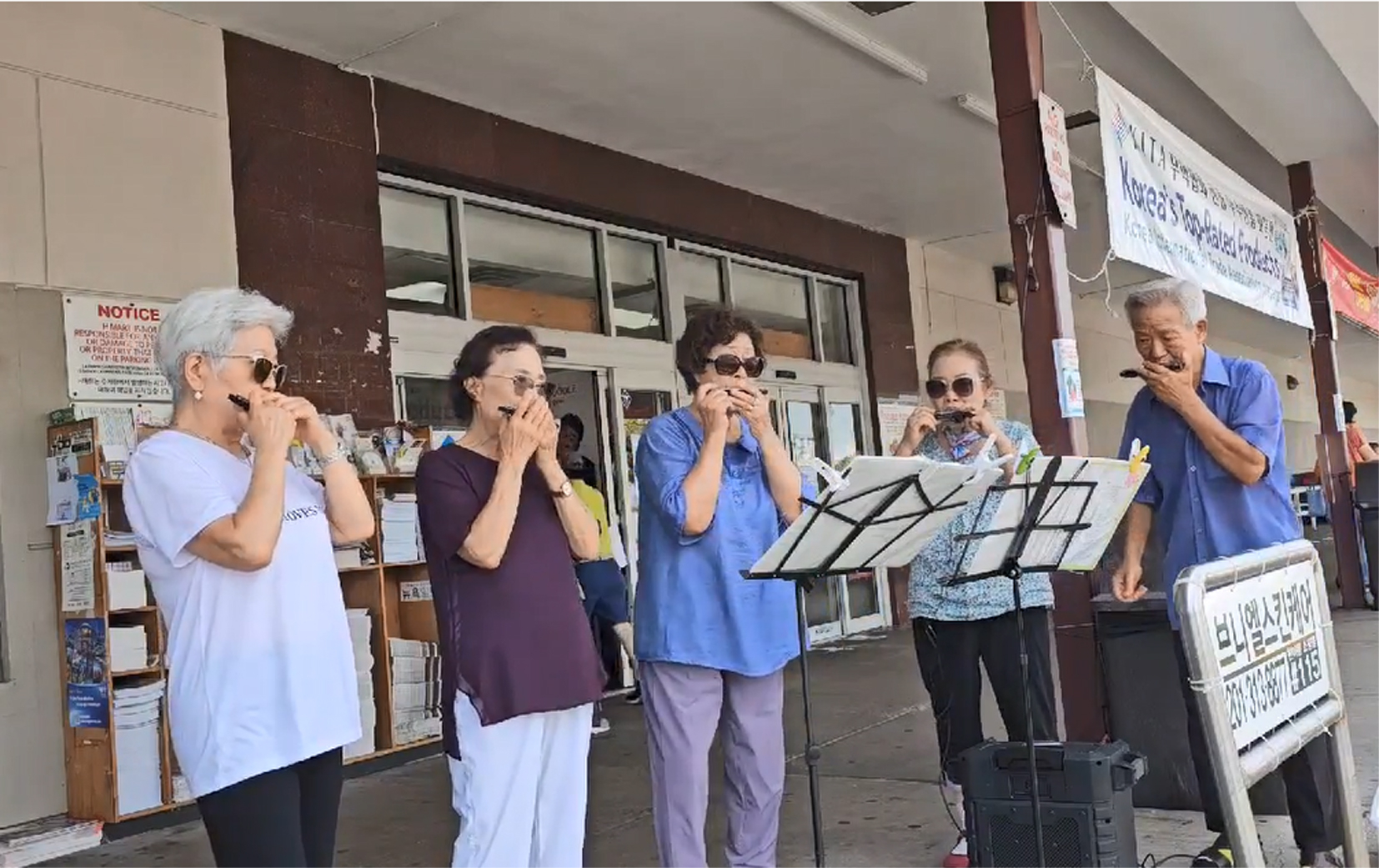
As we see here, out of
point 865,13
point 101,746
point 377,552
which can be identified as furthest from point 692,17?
point 101,746

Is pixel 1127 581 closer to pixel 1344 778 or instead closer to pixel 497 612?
pixel 1344 778

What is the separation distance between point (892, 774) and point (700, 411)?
→ 8.35ft

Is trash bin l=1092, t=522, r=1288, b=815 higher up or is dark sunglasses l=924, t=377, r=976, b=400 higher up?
dark sunglasses l=924, t=377, r=976, b=400

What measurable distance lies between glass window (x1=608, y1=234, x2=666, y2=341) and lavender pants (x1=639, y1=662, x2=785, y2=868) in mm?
5162

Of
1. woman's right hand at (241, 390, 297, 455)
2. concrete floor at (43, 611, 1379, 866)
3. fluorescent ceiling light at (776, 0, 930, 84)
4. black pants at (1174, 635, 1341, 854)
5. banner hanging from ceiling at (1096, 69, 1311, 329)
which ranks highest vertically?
fluorescent ceiling light at (776, 0, 930, 84)

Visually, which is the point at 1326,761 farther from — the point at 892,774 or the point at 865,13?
the point at 865,13

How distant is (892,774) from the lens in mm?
4695

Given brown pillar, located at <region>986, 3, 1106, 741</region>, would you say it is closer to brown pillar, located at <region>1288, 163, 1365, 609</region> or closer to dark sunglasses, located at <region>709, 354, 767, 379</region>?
dark sunglasses, located at <region>709, 354, 767, 379</region>

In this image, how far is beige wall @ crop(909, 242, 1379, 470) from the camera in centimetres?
1104

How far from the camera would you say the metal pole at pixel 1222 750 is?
1930mm

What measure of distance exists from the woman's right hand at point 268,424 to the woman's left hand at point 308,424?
19mm

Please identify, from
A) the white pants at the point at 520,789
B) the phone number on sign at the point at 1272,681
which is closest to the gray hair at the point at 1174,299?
the phone number on sign at the point at 1272,681

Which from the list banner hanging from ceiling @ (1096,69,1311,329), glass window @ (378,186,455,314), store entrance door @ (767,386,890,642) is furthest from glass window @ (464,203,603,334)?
banner hanging from ceiling @ (1096,69,1311,329)

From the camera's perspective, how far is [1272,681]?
222 cm
